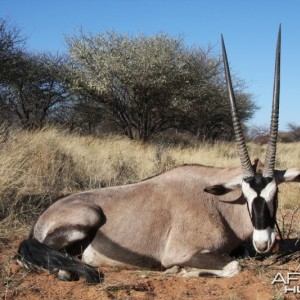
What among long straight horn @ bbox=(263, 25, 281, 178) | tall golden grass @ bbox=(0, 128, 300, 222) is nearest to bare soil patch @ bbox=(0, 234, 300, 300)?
long straight horn @ bbox=(263, 25, 281, 178)

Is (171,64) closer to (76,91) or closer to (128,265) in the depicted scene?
(76,91)

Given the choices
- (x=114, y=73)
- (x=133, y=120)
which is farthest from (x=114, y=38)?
(x=133, y=120)

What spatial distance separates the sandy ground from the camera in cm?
315

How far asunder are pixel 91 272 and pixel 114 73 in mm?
13601

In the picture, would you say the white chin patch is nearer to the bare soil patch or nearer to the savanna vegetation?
the bare soil patch

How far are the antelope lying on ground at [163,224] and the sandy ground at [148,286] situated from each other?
9 cm

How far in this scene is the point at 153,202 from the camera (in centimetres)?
397

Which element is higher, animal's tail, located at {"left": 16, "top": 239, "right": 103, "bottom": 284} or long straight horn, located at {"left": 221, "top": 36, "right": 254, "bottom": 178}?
long straight horn, located at {"left": 221, "top": 36, "right": 254, "bottom": 178}

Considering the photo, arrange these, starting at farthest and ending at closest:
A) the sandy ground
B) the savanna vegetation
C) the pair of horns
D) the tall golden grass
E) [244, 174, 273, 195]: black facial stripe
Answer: the savanna vegetation < the tall golden grass < the pair of horns < [244, 174, 273, 195]: black facial stripe < the sandy ground

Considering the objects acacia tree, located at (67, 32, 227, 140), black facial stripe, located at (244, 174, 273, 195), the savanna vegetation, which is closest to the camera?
black facial stripe, located at (244, 174, 273, 195)

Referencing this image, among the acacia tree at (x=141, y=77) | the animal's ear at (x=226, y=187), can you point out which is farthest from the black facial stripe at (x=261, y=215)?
the acacia tree at (x=141, y=77)

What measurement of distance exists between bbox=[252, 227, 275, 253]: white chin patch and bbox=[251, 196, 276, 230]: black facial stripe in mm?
35

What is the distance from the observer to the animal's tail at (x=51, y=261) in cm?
345

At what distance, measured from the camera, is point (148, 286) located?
333cm
